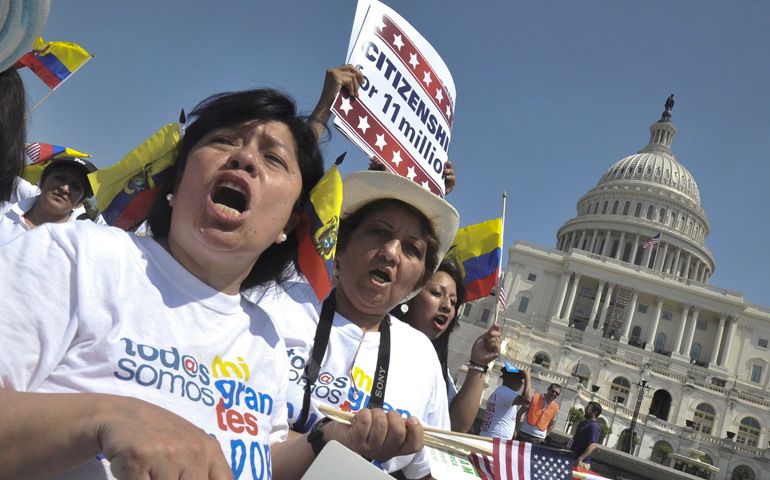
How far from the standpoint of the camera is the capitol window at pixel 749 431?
37.2 m

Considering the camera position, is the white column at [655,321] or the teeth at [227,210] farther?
the white column at [655,321]

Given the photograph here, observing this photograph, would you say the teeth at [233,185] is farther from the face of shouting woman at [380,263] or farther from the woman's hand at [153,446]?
the face of shouting woman at [380,263]

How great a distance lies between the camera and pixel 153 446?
874 mm

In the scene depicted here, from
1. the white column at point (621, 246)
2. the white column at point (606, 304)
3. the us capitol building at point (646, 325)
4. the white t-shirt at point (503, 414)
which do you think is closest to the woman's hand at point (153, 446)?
the white t-shirt at point (503, 414)

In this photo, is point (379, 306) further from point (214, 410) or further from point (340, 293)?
point (214, 410)

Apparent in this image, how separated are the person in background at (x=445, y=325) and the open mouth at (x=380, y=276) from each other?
48.4 inches

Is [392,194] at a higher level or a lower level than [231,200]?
higher

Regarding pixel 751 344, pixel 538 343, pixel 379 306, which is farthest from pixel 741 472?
pixel 379 306

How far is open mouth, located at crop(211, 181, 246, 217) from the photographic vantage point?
1.53 metres

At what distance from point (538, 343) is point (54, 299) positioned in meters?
42.4

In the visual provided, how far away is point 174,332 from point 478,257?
11.0 feet

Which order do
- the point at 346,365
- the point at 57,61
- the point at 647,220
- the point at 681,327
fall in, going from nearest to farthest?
the point at 346,365 → the point at 57,61 → the point at 681,327 → the point at 647,220

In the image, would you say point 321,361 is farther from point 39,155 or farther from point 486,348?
point 39,155

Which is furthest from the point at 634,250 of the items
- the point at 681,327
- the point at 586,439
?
the point at 586,439
